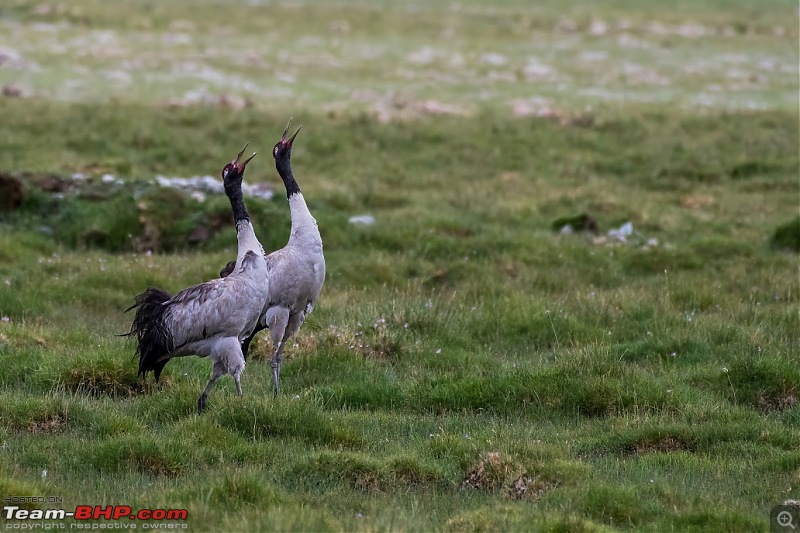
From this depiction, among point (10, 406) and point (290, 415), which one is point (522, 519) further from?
point (10, 406)

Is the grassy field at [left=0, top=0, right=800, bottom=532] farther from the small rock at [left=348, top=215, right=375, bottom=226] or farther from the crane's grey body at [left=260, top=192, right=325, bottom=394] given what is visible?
the crane's grey body at [left=260, top=192, right=325, bottom=394]

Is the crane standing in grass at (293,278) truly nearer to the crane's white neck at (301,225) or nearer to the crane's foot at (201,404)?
the crane's white neck at (301,225)

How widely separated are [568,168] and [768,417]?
1550 cm

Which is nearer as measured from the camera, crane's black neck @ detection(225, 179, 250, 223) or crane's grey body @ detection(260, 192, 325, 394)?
crane's black neck @ detection(225, 179, 250, 223)

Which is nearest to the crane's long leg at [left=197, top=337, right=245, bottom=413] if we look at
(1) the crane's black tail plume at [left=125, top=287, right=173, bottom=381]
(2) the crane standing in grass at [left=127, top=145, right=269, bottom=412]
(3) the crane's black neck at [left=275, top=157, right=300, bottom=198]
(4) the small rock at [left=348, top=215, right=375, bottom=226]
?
(2) the crane standing in grass at [left=127, top=145, right=269, bottom=412]

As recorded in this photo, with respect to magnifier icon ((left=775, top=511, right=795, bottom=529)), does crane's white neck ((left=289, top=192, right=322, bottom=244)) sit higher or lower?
higher

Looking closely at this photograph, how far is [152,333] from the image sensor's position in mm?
10383

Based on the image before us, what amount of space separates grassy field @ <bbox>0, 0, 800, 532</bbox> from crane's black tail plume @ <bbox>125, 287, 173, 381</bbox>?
399 millimetres

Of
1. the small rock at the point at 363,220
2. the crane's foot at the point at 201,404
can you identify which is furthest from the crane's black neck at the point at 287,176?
the small rock at the point at 363,220

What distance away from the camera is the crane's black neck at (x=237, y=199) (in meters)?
10.9

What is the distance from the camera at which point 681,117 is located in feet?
104

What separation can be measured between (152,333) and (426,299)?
4992 millimetres

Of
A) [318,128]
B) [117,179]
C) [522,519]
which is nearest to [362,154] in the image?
[318,128]

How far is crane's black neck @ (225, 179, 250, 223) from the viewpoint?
35.8ft
